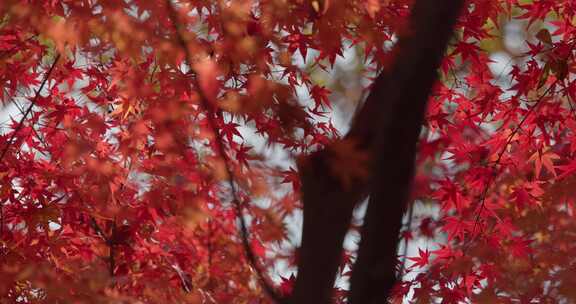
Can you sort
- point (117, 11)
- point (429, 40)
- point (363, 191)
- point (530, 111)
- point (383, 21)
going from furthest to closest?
point (530, 111), point (383, 21), point (117, 11), point (363, 191), point (429, 40)

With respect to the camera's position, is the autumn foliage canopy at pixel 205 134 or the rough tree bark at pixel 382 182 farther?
the autumn foliage canopy at pixel 205 134

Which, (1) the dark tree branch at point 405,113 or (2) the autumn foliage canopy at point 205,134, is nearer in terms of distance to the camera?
(1) the dark tree branch at point 405,113

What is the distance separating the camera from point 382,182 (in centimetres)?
188

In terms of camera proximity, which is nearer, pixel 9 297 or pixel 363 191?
pixel 363 191

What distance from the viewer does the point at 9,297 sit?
3.48 m

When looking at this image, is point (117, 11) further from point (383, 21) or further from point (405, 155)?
point (405, 155)

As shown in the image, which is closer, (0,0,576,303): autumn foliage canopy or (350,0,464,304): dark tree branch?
(350,0,464,304): dark tree branch

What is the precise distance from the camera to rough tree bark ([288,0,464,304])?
187 cm

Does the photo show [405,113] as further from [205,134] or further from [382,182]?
[205,134]

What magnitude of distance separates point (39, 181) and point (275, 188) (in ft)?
4.57

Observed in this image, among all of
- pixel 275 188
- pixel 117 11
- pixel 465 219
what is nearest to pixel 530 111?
pixel 465 219

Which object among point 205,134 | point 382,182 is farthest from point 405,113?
point 205,134

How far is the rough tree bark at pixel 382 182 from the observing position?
1.87 metres

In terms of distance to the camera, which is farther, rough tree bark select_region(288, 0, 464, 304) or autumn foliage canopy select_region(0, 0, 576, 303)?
autumn foliage canopy select_region(0, 0, 576, 303)
